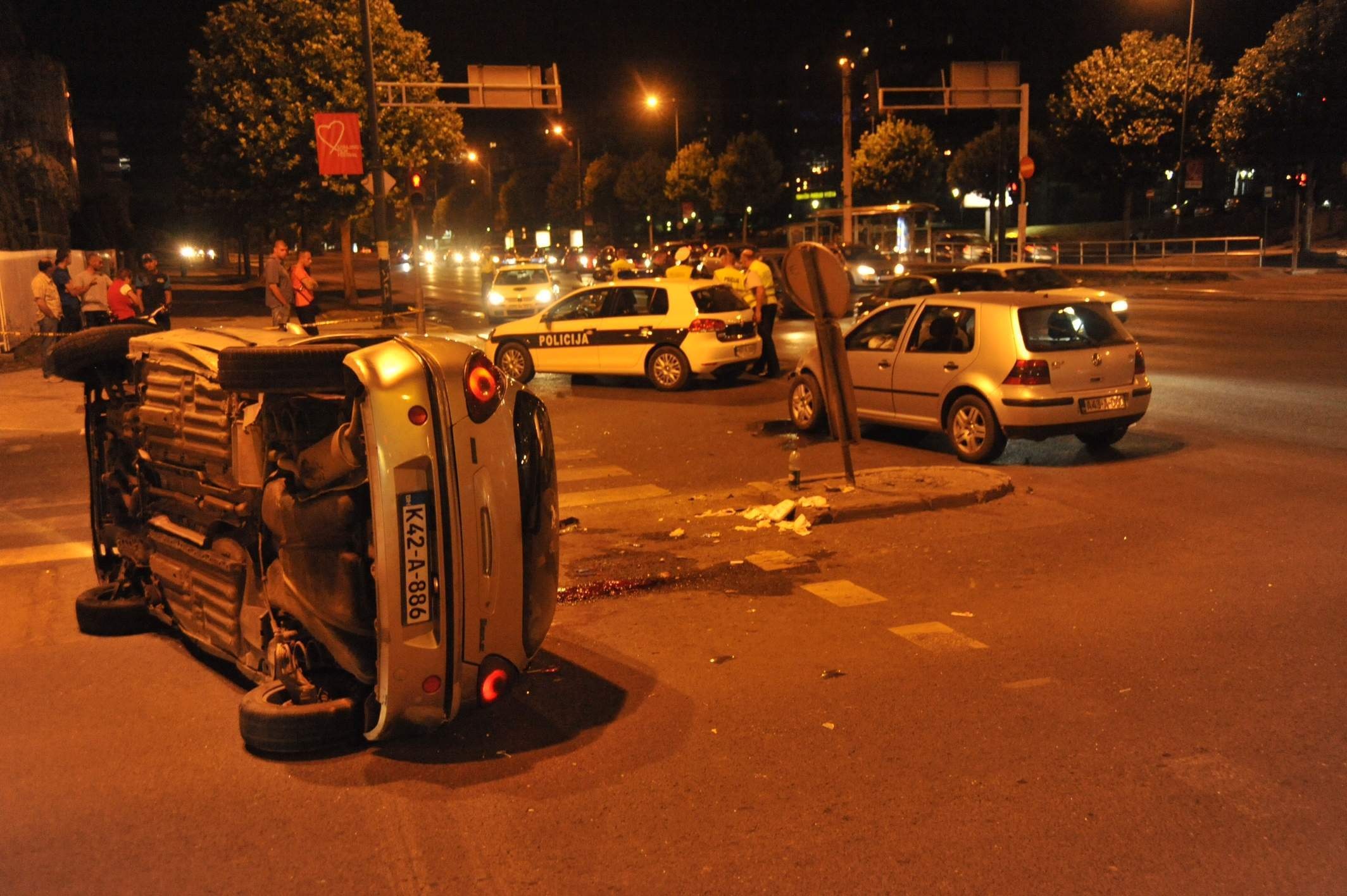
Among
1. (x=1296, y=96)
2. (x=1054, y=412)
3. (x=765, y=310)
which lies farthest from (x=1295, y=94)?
(x=1054, y=412)

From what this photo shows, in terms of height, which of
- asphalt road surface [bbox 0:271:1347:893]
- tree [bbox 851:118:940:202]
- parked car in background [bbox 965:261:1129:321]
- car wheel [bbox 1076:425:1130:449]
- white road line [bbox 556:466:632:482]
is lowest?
asphalt road surface [bbox 0:271:1347:893]

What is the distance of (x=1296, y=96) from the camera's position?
45125 millimetres

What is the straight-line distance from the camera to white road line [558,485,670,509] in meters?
10.6

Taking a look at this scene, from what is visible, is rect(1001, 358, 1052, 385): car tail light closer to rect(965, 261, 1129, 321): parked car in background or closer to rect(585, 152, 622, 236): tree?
rect(965, 261, 1129, 321): parked car in background

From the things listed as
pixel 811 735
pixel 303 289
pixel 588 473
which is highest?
pixel 303 289

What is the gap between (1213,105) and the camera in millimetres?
52156

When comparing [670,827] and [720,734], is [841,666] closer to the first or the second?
[720,734]

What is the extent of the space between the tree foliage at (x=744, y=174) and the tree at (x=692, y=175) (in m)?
0.69

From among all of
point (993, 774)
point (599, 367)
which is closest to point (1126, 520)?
point (993, 774)

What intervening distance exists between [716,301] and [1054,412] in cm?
734

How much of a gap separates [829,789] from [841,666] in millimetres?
1508

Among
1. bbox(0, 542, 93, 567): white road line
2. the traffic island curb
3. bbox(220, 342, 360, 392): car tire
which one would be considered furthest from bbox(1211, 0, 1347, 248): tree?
bbox(220, 342, 360, 392): car tire

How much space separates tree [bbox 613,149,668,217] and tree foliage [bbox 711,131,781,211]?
10.0 metres

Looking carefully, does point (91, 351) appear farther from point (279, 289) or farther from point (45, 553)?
point (279, 289)
